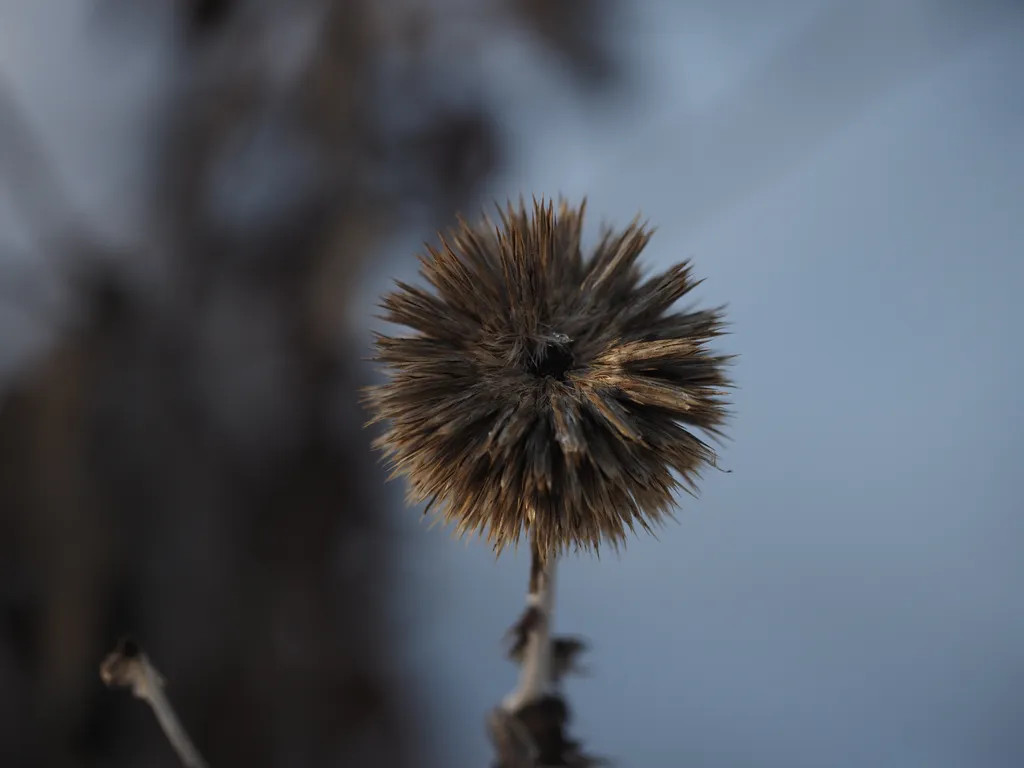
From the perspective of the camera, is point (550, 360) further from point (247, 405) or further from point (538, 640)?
point (247, 405)

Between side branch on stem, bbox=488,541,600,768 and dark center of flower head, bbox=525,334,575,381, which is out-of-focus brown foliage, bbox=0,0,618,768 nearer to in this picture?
side branch on stem, bbox=488,541,600,768

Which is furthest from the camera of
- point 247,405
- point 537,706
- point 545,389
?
point 247,405

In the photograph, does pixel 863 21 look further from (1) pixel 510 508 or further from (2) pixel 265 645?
(2) pixel 265 645

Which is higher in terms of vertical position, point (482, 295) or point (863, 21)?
point (863, 21)

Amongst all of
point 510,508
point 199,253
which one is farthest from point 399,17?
point 510,508

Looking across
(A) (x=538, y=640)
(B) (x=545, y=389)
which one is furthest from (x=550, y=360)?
(A) (x=538, y=640)

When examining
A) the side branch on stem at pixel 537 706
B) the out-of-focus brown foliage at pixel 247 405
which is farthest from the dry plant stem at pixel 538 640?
the out-of-focus brown foliage at pixel 247 405

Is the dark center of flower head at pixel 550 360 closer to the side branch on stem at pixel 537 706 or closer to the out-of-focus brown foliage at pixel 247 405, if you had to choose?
the side branch on stem at pixel 537 706
